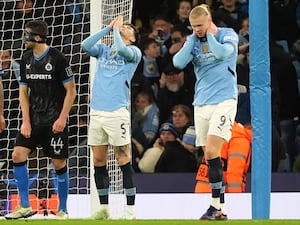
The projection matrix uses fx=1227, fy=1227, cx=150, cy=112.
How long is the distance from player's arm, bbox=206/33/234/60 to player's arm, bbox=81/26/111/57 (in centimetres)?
126

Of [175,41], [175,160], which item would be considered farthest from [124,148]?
[175,41]

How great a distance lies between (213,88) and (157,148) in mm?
3770

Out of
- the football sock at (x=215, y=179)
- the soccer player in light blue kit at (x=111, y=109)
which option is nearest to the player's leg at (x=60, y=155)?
the soccer player in light blue kit at (x=111, y=109)

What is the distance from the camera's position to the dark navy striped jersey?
12734mm

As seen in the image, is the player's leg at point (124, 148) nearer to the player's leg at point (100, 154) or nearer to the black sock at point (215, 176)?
the player's leg at point (100, 154)

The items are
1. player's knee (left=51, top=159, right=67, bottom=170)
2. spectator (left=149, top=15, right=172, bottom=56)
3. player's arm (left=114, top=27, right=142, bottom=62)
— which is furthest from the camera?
spectator (left=149, top=15, right=172, bottom=56)

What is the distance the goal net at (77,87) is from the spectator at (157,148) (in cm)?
99

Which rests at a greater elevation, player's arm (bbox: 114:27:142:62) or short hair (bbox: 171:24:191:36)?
short hair (bbox: 171:24:191:36)

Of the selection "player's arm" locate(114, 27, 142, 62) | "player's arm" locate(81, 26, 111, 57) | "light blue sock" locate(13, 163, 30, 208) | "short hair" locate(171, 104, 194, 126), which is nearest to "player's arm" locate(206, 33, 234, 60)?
"player's arm" locate(114, 27, 142, 62)

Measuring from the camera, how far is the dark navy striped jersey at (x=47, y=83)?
1273cm

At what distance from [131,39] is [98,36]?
1.19 feet

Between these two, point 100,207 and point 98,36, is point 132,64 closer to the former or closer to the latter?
point 98,36

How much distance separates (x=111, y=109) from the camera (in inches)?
484

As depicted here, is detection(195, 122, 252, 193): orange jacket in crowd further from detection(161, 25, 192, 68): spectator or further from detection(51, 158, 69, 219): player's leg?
detection(161, 25, 192, 68): spectator
